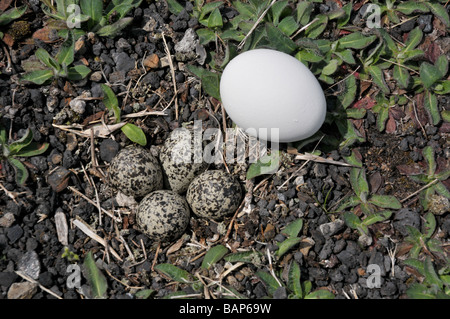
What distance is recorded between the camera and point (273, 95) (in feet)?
6.73

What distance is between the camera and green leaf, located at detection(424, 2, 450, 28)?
250 centimetres

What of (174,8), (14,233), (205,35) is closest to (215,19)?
(205,35)

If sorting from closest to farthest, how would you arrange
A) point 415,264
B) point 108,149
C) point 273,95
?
point 273,95
point 415,264
point 108,149

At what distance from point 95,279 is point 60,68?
1059mm

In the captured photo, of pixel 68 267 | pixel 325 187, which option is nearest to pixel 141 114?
pixel 68 267

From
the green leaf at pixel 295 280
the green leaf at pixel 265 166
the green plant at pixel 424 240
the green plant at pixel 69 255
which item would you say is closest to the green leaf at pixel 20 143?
the green plant at pixel 69 255

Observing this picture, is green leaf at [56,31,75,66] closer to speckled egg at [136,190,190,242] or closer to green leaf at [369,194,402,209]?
speckled egg at [136,190,190,242]

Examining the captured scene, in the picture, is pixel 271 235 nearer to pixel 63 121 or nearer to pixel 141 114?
pixel 141 114

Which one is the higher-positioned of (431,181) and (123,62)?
(123,62)

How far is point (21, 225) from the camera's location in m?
2.25

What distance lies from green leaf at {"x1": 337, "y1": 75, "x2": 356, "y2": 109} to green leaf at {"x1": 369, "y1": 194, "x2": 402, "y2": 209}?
0.49m

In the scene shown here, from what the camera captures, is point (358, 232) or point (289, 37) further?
point (289, 37)

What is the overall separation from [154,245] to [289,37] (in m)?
1.26

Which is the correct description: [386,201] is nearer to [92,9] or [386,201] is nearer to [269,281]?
[269,281]
